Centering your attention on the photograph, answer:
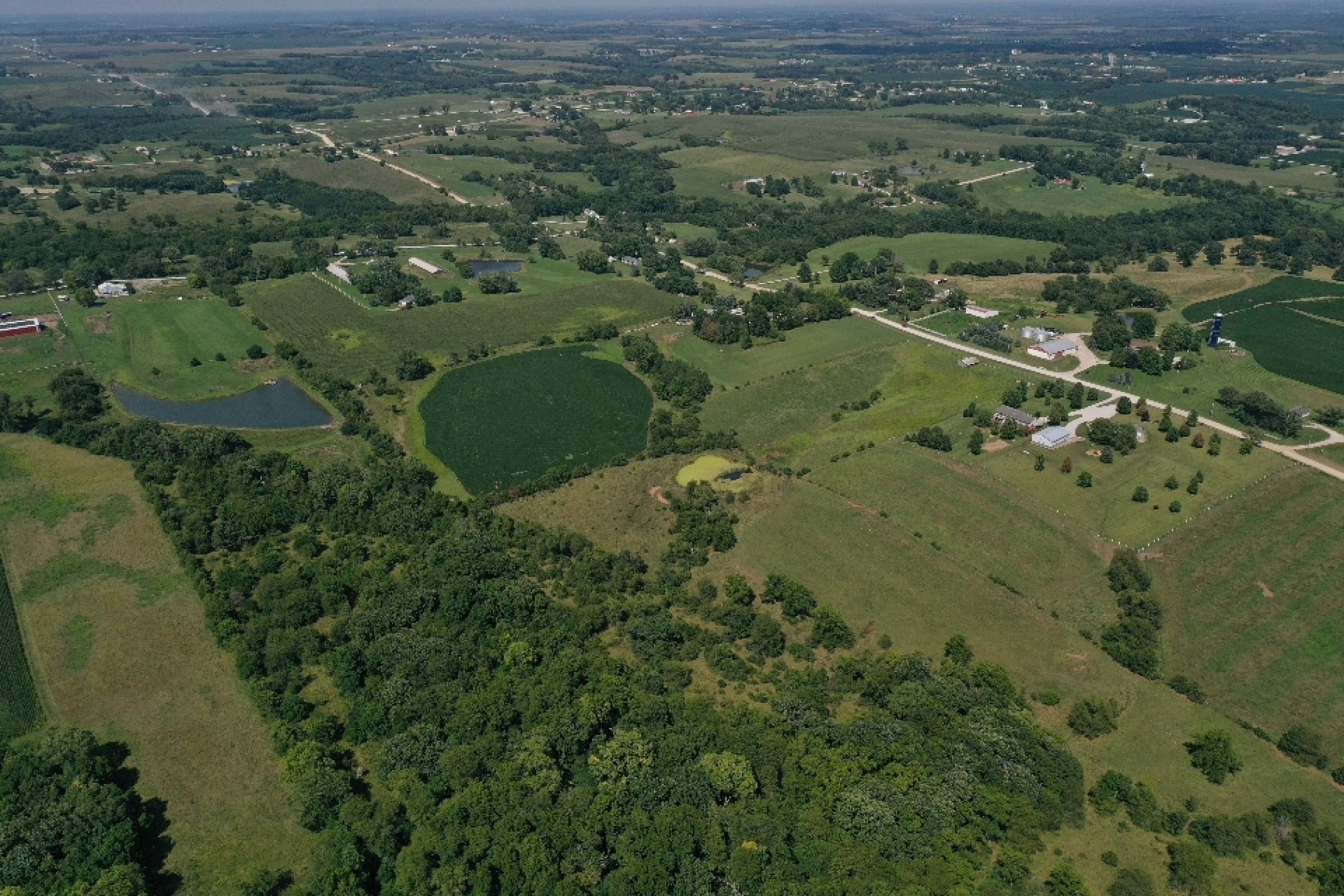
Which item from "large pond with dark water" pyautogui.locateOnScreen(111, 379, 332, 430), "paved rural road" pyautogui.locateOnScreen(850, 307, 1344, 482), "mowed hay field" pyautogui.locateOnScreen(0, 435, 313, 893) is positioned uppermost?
"paved rural road" pyautogui.locateOnScreen(850, 307, 1344, 482)

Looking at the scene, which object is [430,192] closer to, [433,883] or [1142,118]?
[433,883]

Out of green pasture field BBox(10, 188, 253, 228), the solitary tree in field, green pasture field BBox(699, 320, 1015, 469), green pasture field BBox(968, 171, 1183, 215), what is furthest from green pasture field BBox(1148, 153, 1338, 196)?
green pasture field BBox(10, 188, 253, 228)

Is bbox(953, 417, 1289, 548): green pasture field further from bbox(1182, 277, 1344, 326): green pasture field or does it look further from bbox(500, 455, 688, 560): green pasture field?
bbox(1182, 277, 1344, 326): green pasture field

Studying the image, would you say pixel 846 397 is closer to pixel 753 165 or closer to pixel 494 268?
pixel 494 268

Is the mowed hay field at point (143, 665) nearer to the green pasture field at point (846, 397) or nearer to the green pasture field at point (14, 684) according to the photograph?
the green pasture field at point (14, 684)

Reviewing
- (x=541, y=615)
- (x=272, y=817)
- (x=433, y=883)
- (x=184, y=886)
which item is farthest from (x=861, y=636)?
(x=184, y=886)

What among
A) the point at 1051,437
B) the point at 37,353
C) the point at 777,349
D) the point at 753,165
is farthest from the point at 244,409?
the point at 753,165

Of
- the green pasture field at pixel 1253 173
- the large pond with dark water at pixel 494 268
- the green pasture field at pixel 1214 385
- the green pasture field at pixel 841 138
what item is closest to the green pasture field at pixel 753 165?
the green pasture field at pixel 841 138
